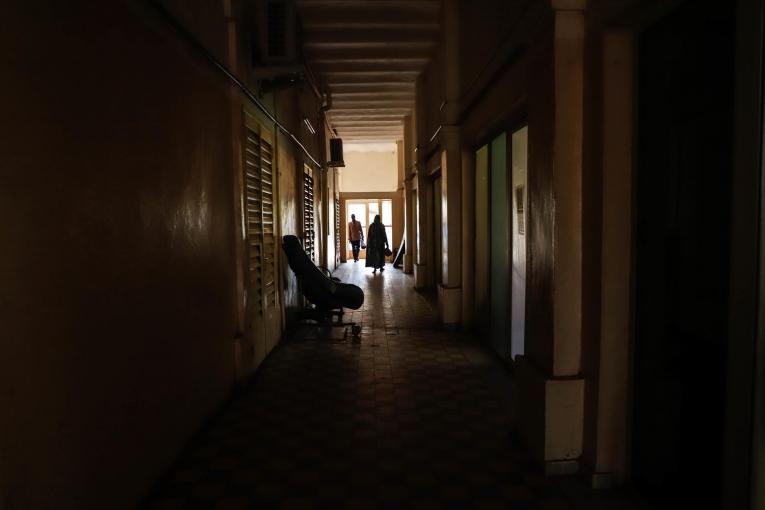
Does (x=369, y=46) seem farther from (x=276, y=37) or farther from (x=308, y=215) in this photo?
(x=276, y=37)

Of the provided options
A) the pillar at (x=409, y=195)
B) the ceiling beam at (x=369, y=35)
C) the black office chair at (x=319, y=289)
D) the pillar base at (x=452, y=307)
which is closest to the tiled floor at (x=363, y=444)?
the black office chair at (x=319, y=289)

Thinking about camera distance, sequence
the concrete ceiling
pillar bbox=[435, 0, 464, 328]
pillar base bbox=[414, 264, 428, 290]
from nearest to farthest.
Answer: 1. pillar bbox=[435, 0, 464, 328]
2. the concrete ceiling
3. pillar base bbox=[414, 264, 428, 290]

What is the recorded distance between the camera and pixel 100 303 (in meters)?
2.34

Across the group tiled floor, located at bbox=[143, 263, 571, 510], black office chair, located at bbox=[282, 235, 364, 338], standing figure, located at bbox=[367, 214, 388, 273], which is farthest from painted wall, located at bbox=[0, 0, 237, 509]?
standing figure, located at bbox=[367, 214, 388, 273]

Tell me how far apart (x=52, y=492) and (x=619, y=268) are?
260 centimetres

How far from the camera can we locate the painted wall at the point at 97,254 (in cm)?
182

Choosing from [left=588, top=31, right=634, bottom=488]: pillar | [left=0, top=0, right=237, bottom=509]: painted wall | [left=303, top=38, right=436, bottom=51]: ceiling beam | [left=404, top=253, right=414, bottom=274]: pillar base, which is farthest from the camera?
[left=404, top=253, right=414, bottom=274]: pillar base

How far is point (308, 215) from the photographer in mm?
9336

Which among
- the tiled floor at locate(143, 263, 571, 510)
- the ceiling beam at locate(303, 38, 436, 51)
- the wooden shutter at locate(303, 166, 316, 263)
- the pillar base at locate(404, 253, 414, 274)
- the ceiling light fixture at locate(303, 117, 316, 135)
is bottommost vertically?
the tiled floor at locate(143, 263, 571, 510)

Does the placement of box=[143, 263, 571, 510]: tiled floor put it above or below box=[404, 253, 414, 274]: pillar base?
below

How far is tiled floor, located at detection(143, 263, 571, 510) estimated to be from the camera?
9.48 feet

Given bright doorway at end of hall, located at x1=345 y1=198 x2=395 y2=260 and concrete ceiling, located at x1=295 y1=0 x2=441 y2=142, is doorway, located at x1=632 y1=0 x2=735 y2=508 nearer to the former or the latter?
concrete ceiling, located at x1=295 y1=0 x2=441 y2=142

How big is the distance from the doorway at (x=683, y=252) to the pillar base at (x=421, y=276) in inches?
336

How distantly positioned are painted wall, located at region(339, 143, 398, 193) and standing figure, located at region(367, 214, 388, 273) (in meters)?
6.40
